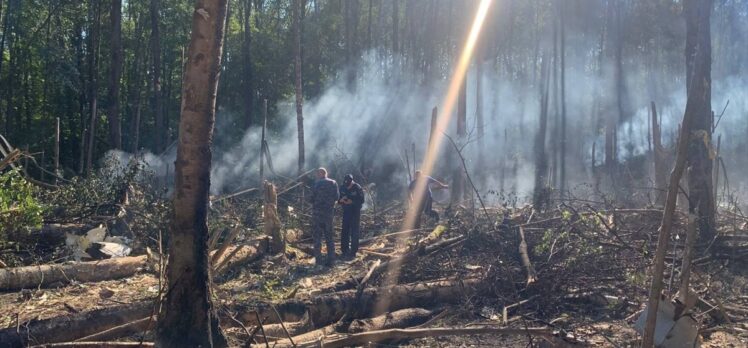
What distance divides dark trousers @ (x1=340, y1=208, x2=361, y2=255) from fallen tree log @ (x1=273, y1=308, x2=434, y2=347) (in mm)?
3896

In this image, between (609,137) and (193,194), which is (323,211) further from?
(609,137)

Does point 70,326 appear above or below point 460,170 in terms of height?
below

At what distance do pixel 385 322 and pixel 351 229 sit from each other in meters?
4.50

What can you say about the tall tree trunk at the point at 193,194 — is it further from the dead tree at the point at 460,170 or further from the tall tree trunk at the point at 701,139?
the dead tree at the point at 460,170

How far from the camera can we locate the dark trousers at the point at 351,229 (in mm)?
11430

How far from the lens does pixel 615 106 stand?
30.9 metres

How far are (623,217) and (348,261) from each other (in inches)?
193

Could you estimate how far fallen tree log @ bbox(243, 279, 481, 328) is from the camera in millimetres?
6684

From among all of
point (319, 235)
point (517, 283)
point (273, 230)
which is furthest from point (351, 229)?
point (517, 283)

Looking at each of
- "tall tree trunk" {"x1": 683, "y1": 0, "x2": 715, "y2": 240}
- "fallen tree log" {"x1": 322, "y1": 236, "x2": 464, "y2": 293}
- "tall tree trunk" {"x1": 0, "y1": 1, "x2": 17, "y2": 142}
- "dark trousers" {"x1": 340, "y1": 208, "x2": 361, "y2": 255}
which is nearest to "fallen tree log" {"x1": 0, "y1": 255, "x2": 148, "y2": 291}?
"fallen tree log" {"x1": 322, "y1": 236, "x2": 464, "y2": 293}

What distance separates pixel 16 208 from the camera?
913cm

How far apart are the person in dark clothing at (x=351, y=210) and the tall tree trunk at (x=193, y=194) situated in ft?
20.7

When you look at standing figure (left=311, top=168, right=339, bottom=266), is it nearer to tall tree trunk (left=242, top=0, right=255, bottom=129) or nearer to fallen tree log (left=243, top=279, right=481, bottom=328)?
fallen tree log (left=243, top=279, right=481, bottom=328)

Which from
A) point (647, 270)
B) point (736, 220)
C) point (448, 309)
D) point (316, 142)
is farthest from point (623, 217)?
point (316, 142)
